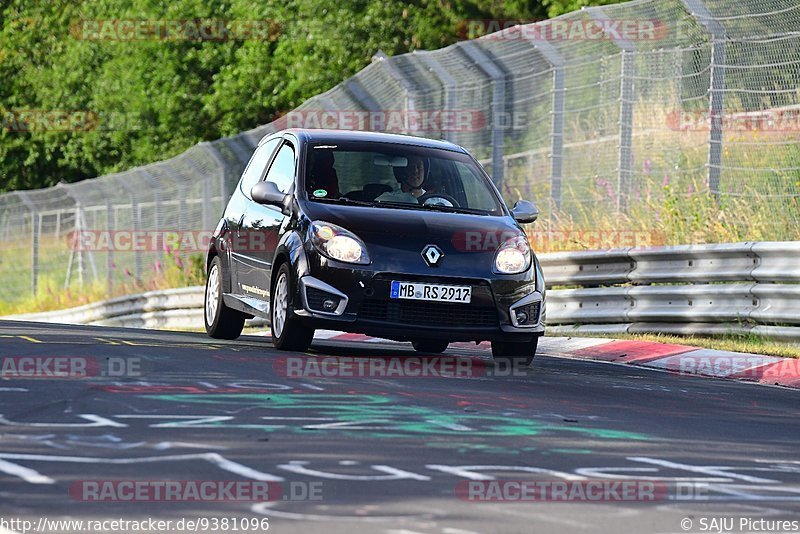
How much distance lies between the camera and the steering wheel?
13.3m

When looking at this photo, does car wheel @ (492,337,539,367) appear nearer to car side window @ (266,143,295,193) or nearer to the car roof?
the car roof

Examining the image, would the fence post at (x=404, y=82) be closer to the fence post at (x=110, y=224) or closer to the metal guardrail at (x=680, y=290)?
the metal guardrail at (x=680, y=290)

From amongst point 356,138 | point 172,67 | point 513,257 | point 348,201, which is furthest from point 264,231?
point 172,67

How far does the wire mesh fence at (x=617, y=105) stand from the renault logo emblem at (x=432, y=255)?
5.40m

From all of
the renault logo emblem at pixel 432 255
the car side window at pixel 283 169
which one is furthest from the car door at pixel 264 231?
the renault logo emblem at pixel 432 255

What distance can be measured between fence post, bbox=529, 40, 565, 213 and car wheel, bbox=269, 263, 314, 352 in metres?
6.64


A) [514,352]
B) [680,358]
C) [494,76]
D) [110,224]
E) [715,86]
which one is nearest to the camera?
[514,352]

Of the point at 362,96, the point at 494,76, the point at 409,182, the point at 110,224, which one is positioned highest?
the point at 494,76

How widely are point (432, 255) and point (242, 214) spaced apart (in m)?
2.74

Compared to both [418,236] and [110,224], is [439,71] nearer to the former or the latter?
[418,236]

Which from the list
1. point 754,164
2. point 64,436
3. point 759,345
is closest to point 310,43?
point 754,164

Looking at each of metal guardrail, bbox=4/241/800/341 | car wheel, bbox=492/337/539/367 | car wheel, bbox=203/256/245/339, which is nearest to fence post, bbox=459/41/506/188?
metal guardrail, bbox=4/241/800/341

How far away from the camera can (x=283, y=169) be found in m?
13.8

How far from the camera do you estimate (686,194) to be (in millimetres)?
17984
